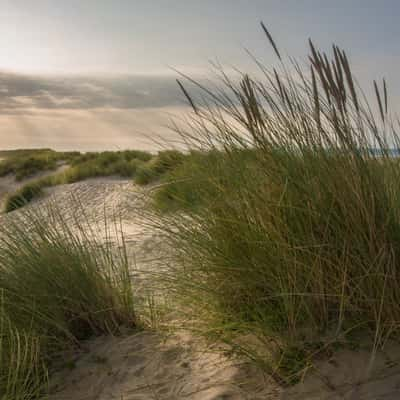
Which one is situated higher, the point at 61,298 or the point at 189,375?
the point at 61,298

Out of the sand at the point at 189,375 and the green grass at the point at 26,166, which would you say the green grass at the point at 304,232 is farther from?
the green grass at the point at 26,166

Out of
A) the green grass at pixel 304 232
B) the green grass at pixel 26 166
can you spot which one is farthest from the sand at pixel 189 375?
the green grass at pixel 26 166

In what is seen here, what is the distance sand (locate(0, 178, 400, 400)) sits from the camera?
5.53 feet

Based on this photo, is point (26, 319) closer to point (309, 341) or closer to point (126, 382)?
point (126, 382)

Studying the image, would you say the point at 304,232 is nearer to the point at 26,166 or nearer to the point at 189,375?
the point at 189,375

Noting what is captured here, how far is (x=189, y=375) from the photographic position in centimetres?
205

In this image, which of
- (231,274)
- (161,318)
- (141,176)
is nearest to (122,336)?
(161,318)

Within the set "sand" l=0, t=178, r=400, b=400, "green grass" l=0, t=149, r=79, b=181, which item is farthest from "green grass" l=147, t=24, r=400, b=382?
"green grass" l=0, t=149, r=79, b=181

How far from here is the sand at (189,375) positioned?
1.69 metres

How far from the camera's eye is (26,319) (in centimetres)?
249

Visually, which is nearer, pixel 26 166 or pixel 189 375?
pixel 189 375

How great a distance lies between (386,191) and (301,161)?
36cm

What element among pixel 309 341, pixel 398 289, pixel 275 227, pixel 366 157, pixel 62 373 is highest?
pixel 366 157

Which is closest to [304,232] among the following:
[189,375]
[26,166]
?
[189,375]
